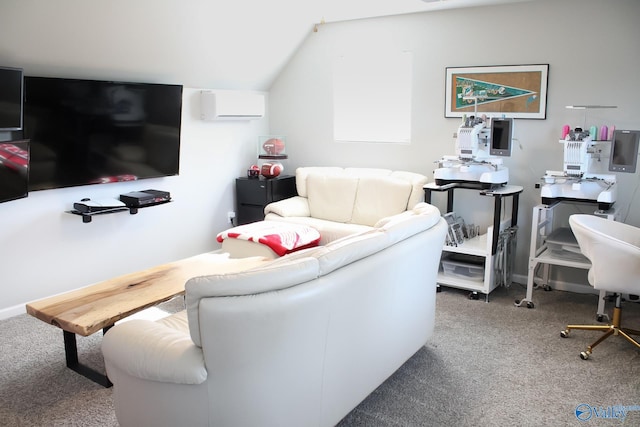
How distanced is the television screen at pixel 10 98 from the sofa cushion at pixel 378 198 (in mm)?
2998

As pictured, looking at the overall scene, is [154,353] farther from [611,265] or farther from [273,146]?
[273,146]

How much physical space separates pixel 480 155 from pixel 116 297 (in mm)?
3049

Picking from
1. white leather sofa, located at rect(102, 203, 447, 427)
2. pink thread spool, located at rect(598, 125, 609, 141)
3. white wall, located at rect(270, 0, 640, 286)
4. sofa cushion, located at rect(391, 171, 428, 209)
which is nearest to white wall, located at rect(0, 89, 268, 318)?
white wall, located at rect(270, 0, 640, 286)

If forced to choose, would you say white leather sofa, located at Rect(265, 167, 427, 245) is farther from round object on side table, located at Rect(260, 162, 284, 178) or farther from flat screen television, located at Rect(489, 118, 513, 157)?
flat screen television, located at Rect(489, 118, 513, 157)

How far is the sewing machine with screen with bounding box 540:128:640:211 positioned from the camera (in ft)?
13.6

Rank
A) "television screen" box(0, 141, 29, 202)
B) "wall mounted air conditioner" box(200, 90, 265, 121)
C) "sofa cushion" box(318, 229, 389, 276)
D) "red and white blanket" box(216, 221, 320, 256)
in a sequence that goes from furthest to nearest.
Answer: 1. "wall mounted air conditioner" box(200, 90, 265, 121)
2. "red and white blanket" box(216, 221, 320, 256)
3. "television screen" box(0, 141, 29, 202)
4. "sofa cushion" box(318, 229, 389, 276)

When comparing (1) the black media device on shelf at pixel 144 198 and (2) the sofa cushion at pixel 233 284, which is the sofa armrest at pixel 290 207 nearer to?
(1) the black media device on shelf at pixel 144 198

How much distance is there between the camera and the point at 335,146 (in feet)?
20.1

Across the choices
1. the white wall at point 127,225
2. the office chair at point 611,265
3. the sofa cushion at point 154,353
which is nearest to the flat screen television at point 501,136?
the office chair at point 611,265

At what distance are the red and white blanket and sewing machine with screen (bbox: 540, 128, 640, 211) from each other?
1.95 m

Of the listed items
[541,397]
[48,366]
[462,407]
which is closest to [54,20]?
[48,366]

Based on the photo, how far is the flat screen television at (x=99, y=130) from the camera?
423 centimetres

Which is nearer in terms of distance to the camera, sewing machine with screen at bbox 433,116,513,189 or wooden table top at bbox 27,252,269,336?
wooden table top at bbox 27,252,269,336

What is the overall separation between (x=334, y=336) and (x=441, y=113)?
3374mm
